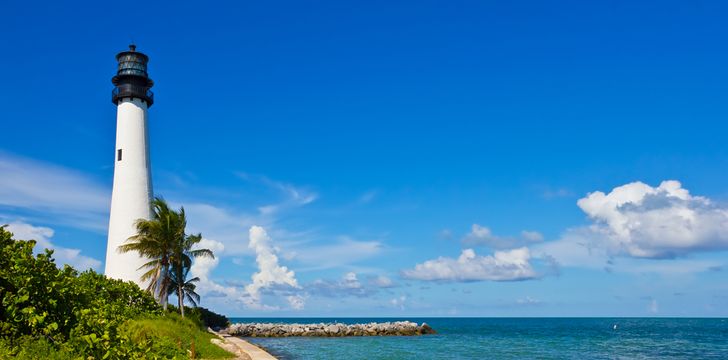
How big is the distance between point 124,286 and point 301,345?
1818 cm

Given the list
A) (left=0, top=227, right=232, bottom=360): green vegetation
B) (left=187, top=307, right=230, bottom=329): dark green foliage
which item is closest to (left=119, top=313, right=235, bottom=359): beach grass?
(left=0, top=227, right=232, bottom=360): green vegetation

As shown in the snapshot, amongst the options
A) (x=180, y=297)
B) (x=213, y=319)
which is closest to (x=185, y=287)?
(x=180, y=297)

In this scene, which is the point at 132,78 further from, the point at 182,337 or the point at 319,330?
the point at 319,330

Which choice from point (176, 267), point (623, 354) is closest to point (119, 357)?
point (176, 267)

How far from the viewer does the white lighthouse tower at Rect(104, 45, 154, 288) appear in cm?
3425

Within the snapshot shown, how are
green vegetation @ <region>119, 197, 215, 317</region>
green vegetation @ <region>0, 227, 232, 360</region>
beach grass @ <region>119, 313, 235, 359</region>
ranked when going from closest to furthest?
green vegetation @ <region>0, 227, 232, 360</region>, beach grass @ <region>119, 313, 235, 359</region>, green vegetation @ <region>119, 197, 215, 317</region>

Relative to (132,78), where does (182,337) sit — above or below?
below

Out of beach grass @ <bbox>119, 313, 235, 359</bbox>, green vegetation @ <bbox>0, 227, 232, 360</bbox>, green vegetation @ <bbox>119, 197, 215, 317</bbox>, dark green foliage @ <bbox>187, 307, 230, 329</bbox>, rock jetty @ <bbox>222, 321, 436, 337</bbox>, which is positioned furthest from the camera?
rock jetty @ <bbox>222, 321, 436, 337</bbox>

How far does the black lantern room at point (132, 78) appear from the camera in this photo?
36094 millimetres

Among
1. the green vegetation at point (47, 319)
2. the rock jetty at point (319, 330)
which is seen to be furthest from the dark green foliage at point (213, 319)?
the green vegetation at point (47, 319)

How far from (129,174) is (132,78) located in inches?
249

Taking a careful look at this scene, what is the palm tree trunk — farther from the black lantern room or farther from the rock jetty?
the rock jetty

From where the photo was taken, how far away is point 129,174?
34.6 m

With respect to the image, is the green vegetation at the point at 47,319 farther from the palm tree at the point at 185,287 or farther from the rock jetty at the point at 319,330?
the rock jetty at the point at 319,330
